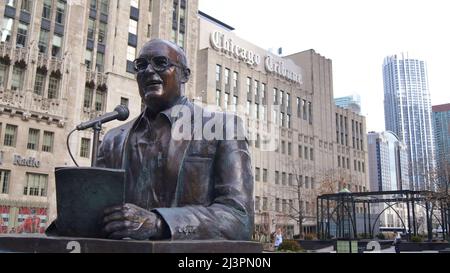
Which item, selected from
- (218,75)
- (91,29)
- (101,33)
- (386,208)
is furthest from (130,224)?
(218,75)

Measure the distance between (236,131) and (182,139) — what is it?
0.48m

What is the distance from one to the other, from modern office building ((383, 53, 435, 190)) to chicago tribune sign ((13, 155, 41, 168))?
7170cm

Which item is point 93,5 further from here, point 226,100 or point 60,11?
point 226,100

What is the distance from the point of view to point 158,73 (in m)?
3.75

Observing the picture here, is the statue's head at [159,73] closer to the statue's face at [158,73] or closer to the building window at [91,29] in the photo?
the statue's face at [158,73]

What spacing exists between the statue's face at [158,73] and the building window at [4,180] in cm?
3159

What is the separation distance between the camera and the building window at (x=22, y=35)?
34156mm

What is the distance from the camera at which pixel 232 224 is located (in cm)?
331

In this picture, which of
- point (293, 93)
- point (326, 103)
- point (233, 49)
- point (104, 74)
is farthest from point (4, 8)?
point (326, 103)

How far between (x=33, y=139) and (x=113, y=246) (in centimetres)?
3435

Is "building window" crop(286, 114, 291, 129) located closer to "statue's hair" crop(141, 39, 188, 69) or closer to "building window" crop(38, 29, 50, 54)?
"building window" crop(38, 29, 50, 54)

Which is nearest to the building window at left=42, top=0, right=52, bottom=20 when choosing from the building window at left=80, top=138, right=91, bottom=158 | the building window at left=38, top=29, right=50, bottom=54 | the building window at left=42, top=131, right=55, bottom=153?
the building window at left=38, top=29, right=50, bottom=54

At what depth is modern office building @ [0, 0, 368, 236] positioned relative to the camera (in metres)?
32.9
